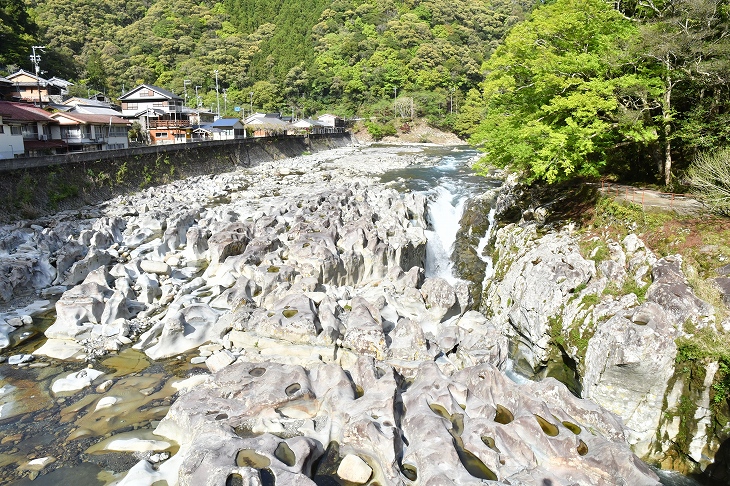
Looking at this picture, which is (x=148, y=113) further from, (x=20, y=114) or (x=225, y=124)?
(x=20, y=114)

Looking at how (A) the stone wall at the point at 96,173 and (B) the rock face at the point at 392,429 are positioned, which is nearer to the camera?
(B) the rock face at the point at 392,429

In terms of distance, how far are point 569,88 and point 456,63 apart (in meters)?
78.5

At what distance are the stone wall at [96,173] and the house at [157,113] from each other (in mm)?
8723

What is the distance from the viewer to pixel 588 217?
16.3 meters

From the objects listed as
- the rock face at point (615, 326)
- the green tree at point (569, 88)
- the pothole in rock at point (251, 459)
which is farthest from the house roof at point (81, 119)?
the pothole in rock at point (251, 459)

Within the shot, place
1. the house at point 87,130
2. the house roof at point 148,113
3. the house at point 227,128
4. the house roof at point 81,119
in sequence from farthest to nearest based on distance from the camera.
Result: the house at point 227,128 → the house roof at point 148,113 → the house at point 87,130 → the house roof at point 81,119

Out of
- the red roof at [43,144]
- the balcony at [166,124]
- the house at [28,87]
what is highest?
the house at [28,87]

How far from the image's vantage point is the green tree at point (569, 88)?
602 inches

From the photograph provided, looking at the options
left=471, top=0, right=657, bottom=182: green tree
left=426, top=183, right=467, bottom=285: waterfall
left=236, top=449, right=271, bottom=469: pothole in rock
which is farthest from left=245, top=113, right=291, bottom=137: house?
left=236, top=449, right=271, bottom=469: pothole in rock

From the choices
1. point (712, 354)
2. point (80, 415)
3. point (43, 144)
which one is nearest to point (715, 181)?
point (712, 354)

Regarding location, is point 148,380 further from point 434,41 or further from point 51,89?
point 434,41

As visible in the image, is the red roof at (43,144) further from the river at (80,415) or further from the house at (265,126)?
the house at (265,126)

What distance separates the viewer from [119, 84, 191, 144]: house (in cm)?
5022

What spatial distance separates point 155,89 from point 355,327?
50742 mm
